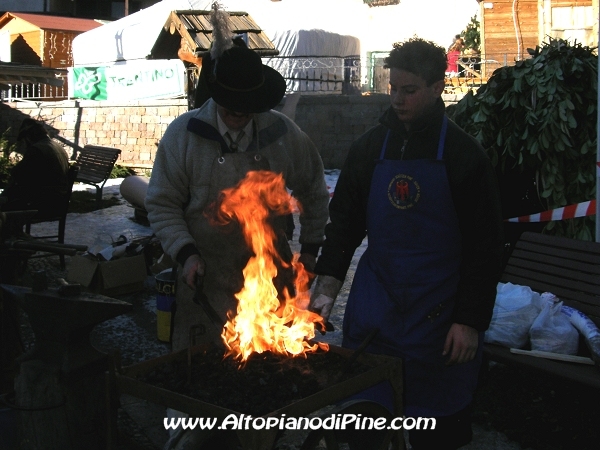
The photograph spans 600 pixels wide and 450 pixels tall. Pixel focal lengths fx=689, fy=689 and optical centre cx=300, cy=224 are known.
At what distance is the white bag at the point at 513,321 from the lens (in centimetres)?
424

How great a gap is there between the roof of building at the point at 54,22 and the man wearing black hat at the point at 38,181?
24.2m

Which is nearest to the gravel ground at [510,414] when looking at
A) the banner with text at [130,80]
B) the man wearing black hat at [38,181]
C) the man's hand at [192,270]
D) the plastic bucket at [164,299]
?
the plastic bucket at [164,299]

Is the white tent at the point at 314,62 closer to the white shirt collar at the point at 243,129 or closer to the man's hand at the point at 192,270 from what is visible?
the white shirt collar at the point at 243,129

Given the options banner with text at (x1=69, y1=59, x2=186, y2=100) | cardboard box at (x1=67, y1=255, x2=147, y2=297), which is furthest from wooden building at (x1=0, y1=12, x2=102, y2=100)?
cardboard box at (x1=67, y1=255, x2=147, y2=297)

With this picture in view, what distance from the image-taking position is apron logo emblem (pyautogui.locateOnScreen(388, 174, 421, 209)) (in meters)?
2.94

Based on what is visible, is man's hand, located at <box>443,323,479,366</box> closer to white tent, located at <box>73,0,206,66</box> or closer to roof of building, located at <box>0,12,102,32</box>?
white tent, located at <box>73,0,206,66</box>

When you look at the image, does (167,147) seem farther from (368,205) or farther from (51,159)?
(51,159)

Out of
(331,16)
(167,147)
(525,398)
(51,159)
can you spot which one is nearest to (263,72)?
(167,147)

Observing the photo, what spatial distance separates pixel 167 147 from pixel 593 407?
303cm

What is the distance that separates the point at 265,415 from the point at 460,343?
97cm

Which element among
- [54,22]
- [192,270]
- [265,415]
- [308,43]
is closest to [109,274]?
[192,270]

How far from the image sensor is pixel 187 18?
1544 cm

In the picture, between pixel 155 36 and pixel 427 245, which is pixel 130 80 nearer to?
pixel 155 36

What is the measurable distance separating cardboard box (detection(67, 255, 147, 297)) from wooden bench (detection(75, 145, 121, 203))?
523 cm
